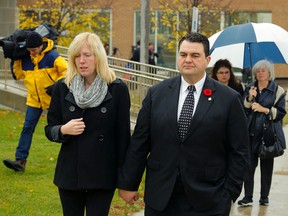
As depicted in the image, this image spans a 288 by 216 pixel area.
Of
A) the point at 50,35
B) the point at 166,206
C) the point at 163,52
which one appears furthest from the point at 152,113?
the point at 163,52

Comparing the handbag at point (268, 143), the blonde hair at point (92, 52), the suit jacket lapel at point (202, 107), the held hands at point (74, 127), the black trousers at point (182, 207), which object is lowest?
the handbag at point (268, 143)

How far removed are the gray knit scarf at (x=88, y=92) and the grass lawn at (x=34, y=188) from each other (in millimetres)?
2735

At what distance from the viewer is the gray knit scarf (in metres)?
5.17

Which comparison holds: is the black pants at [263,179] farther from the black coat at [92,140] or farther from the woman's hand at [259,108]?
the black coat at [92,140]

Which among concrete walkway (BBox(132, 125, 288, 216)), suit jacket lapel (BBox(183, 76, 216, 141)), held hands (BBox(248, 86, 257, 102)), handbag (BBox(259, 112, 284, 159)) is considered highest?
suit jacket lapel (BBox(183, 76, 216, 141))

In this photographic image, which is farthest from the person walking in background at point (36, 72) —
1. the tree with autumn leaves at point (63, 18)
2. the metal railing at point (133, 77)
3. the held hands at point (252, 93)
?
the tree with autumn leaves at point (63, 18)

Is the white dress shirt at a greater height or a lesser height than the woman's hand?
greater

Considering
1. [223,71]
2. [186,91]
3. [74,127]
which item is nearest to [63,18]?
[223,71]

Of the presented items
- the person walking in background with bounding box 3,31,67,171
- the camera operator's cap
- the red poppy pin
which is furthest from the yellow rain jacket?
the red poppy pin

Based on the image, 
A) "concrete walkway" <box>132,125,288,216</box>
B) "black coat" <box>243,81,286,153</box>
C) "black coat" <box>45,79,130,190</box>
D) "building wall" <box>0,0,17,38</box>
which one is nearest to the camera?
"black coat" <box>45,79,130,190</box>

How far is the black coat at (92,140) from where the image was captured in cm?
523

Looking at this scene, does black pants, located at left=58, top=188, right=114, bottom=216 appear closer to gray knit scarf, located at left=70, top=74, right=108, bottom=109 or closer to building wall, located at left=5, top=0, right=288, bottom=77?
gray knit scarf, located at left=70, top=74, right=108, bottom=109

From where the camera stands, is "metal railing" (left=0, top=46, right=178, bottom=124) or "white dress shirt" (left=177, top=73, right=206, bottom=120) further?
"metal railing" (left=0, top=46, right=178, bottom=124)

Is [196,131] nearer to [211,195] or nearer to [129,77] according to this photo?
[211,195]
